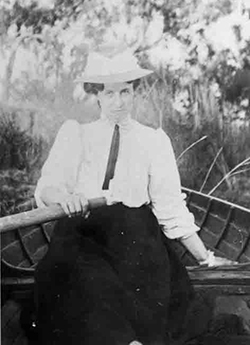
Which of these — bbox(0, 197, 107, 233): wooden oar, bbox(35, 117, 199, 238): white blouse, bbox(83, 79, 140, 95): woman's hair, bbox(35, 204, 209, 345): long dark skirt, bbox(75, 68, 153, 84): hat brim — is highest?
bbox(75, 68, 153, 84): hat brim

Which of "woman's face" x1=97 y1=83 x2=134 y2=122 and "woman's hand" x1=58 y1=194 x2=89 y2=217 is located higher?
Answer: "woman's face" x1=97 y1=83 x2=134 y2=122

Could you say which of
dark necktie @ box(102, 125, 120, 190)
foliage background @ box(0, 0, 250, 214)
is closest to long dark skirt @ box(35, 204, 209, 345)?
dark necktie @ box(102, 125, 120, 190)

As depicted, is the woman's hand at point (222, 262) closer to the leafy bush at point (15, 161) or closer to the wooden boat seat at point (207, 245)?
the wooden boat seat at point (207, 245)

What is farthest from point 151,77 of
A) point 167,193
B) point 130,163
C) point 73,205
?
point 73,205

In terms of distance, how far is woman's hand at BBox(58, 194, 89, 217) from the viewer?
266cm

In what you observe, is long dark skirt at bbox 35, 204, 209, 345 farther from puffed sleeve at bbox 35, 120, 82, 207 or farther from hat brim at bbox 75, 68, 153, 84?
hat brim at bbox 75, 68, 153, 84

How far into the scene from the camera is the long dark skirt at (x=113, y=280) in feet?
8.68

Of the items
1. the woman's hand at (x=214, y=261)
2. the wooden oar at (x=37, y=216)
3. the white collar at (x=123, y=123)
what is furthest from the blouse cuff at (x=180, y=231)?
the white collar at (x=123, y=123)

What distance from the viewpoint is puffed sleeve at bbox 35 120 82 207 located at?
8.81 feet

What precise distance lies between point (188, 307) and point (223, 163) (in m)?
0.56

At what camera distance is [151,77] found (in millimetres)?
2719

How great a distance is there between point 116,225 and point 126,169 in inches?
8.4

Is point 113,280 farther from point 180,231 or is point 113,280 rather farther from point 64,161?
point 64,161

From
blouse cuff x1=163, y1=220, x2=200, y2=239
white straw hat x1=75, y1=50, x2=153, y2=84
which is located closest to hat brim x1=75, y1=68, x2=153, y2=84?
white straw hat x1=75, y1=50, x2=153, y2=84
